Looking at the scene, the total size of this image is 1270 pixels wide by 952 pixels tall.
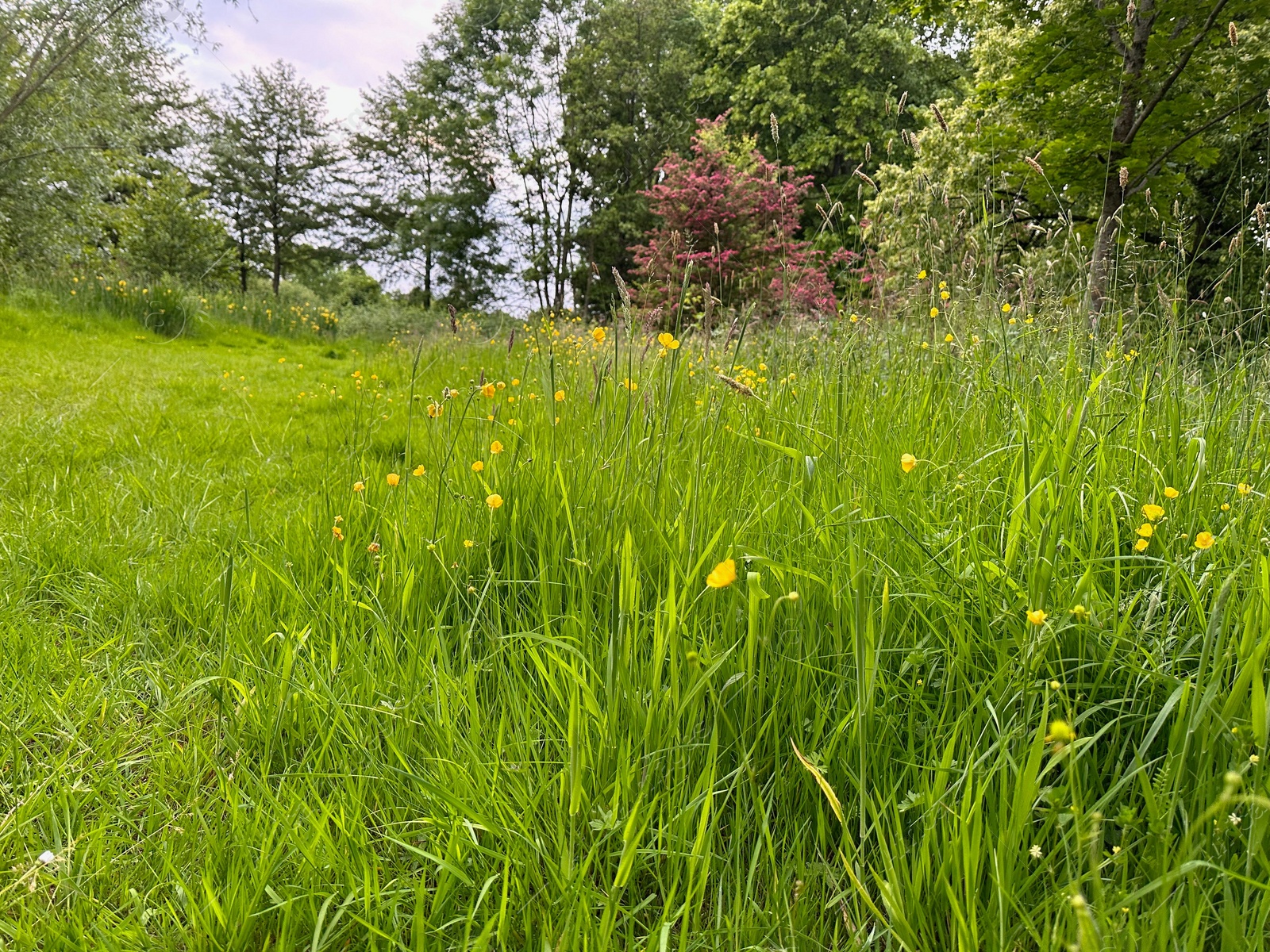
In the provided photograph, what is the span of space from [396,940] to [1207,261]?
1258 centimetres

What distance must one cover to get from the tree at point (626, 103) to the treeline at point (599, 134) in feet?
0.24

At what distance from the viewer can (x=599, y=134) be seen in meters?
21.2

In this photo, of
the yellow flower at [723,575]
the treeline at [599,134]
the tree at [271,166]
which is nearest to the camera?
the yellow flower at [723,575]

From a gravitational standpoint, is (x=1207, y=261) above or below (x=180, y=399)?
above

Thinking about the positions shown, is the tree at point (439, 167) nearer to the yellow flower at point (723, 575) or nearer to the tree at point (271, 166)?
the tree at point (271, 166)

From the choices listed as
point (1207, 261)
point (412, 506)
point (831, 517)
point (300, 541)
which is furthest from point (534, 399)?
point (1207, 261)

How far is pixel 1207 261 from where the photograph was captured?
365 inches

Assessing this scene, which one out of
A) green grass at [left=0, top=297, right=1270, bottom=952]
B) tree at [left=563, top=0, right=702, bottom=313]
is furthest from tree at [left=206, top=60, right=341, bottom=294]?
green grass at [left=0, top=297, right=1270, bottom=952]

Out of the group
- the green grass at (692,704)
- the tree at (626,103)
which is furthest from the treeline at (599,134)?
the green grass at (692,704)

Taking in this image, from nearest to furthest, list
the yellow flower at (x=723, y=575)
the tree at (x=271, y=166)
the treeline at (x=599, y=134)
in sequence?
the yellow flower at (x=723, y=575), the treeline at (x=599, y=134), the tree at (x=271, y=166)

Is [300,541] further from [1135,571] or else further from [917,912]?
[1135,571]

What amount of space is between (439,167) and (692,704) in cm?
2518

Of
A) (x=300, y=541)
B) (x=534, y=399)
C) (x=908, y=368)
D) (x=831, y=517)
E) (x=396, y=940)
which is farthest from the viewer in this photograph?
(x=534, y=399)

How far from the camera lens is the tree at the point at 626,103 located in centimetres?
2089
